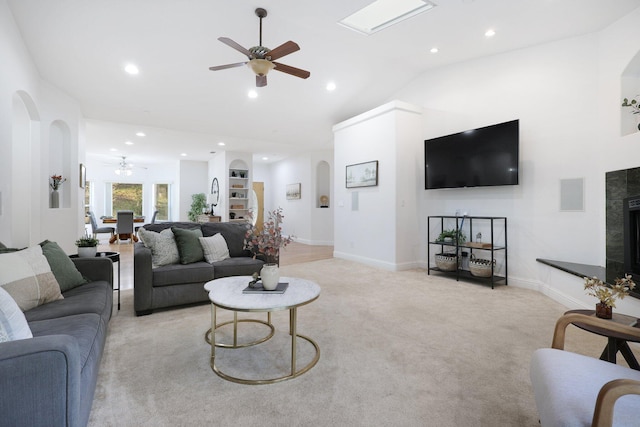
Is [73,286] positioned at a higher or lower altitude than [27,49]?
lower

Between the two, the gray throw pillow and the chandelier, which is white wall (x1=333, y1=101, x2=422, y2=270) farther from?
the chandelier

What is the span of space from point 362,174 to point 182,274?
3.65 metres

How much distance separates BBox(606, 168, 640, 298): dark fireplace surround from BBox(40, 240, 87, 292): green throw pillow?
167 inches

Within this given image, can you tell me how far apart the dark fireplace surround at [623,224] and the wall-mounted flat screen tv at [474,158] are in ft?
3.24

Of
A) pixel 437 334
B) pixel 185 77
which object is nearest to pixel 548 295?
pixel 437 334

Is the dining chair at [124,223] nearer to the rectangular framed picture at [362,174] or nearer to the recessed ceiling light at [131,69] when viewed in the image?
the recessed ceiling light at [131,69]

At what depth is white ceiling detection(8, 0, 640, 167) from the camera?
3.44 metres

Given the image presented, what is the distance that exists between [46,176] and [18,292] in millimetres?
3621

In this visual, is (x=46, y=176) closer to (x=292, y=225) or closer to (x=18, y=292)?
(x=18, y=292)

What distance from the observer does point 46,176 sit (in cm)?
451

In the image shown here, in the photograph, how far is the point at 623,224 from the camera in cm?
284

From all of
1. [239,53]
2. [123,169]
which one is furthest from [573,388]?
[123,169]

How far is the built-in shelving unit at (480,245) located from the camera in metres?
4.29

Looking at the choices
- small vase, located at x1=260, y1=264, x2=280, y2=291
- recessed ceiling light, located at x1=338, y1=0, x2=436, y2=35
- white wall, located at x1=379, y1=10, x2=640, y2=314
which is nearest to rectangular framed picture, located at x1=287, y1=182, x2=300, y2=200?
white wall, located at x1=379, y1=10, x2=640, y2=314
